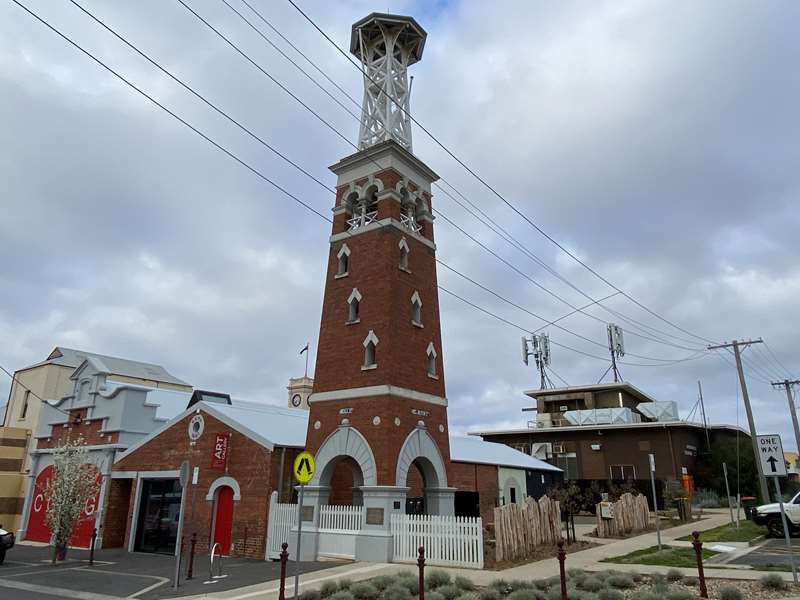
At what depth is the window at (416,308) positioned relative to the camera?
2266 cm

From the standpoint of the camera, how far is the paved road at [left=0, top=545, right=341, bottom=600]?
610 inches

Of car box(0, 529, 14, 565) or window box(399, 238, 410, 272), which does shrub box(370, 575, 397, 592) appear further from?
car box(0, 529, 14, 565)

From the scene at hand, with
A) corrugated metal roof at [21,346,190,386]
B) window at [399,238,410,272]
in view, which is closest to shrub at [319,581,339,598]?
window at [399,238,410,272]

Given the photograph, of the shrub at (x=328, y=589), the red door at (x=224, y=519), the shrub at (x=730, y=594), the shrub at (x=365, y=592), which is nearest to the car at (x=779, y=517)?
the shrub at (x=730, y=594)

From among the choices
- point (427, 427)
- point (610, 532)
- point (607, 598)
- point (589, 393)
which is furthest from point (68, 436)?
point (589, 393)

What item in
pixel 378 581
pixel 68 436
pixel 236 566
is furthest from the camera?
pixel 68 436

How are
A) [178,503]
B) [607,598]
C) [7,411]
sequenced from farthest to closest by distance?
1. [7,411]
2. [178,503]
3. [607,598]

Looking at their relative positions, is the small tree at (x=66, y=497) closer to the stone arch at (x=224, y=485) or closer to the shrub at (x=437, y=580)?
the stone arch at (x=224, y=485)

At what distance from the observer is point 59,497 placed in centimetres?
2406

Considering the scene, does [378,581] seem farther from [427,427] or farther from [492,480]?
[492,480]

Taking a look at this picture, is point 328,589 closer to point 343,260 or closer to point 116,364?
point 343,260

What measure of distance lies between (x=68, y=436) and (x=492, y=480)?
23644mm

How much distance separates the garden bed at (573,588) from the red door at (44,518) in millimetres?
19973

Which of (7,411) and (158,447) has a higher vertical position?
(7,411)
